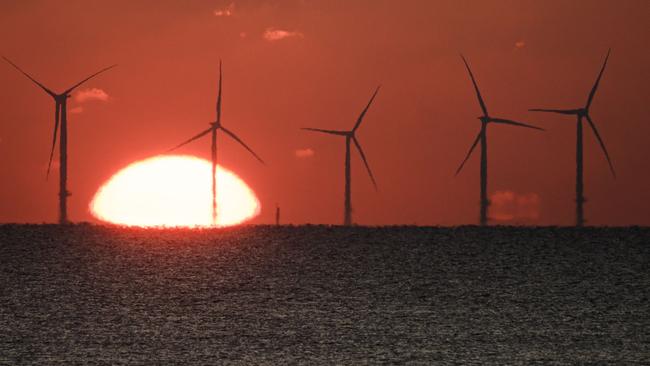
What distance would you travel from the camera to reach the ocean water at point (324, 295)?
76.5 ft

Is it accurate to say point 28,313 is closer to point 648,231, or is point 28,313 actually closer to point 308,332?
point 308,332

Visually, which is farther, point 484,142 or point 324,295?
point 484,142

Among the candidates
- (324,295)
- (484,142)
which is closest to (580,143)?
(484,142)

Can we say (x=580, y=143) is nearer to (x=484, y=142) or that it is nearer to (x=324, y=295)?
(x=484, y=142)

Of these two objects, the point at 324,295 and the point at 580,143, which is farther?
the point at 580,143

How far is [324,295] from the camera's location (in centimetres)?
3172

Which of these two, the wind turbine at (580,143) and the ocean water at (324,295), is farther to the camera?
the wind turbine at (580,143)

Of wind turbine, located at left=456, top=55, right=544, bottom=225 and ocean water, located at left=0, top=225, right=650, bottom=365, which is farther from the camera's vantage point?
wind turbine, located at left=456, top=55, right=544, bottom=225

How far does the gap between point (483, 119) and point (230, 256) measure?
24633mm

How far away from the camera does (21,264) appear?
3841 cm

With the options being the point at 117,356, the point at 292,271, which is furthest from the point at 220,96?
the point at 117,356

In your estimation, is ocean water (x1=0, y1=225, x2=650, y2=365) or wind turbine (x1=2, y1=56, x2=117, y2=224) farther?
wind turbine (x1=2, y1=56, x2=117, y2=224)

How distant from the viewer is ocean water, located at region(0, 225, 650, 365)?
23.3 m

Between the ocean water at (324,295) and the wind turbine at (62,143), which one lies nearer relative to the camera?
the ocean water at (324,295)
